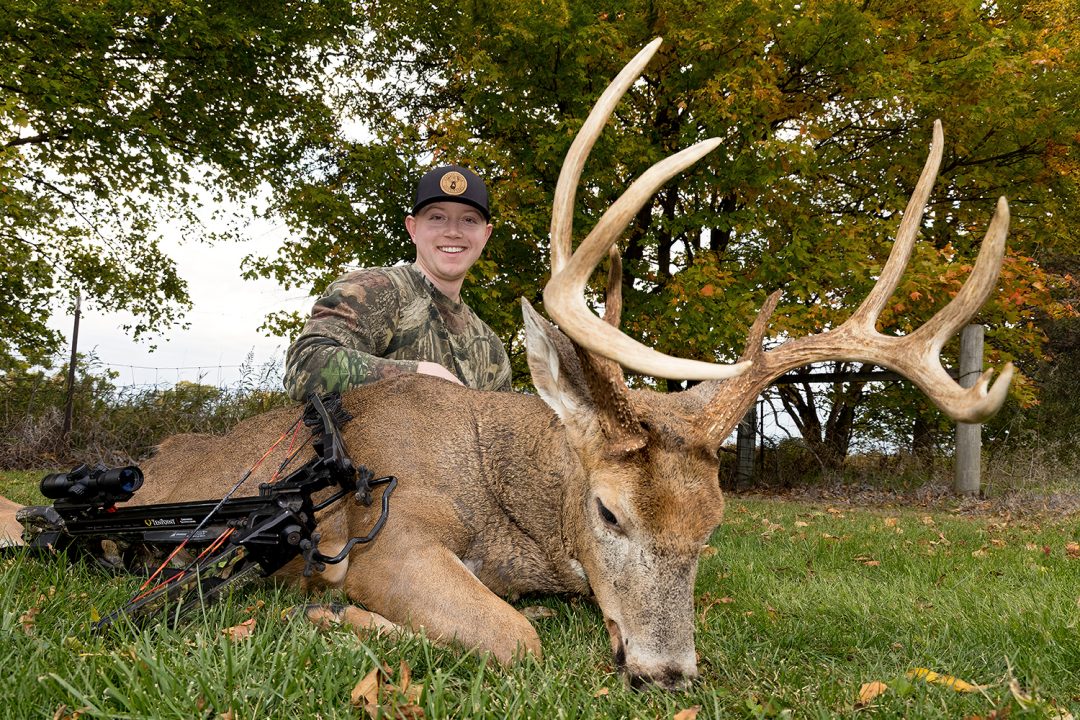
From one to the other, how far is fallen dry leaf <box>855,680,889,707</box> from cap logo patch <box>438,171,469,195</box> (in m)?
4.00

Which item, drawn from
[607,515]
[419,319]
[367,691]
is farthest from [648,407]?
[419,319]

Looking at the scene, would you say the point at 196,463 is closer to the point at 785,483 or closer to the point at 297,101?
the point at 785,483

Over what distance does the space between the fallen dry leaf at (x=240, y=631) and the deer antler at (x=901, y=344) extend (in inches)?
75.4

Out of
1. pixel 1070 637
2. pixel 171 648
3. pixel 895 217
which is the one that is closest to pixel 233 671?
pixel 171 648

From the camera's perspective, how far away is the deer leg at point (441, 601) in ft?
9.71

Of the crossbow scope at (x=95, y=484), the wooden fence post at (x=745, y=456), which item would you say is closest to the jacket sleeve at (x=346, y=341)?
the crossbow scope at (x=95, y=484)

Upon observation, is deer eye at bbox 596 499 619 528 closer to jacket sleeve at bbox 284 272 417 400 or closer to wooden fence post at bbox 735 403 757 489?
jacket sleeve at bbox 284 272 417 400

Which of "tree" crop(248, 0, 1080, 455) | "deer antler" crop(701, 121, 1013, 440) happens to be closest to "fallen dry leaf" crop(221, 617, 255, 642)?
"deer antler" crop(701, 121, 1013, 440)

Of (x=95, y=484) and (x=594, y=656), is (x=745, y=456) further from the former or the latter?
(x=95, y=484)

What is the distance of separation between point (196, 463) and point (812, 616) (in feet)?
11.4

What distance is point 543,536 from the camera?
3.84m

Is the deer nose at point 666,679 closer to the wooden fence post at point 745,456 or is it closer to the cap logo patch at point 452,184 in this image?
the cap logo patch at point 452,184

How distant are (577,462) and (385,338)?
79.0 inches

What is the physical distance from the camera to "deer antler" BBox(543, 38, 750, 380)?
2.72 metres
